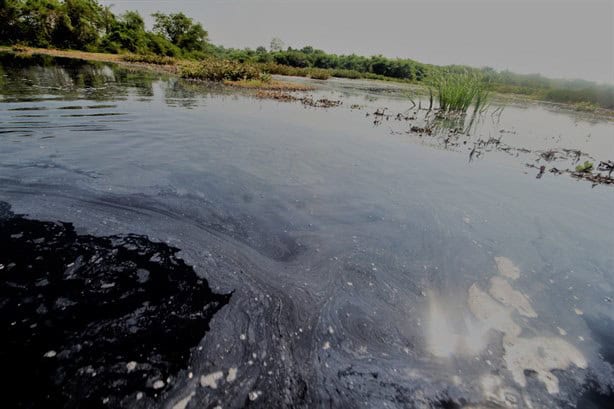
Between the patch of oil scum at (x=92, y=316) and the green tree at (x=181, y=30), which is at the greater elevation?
the green tree at (x=181, y=30)

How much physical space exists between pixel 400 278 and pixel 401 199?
2337mm

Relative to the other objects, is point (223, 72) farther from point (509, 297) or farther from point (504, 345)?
point (504, 345)

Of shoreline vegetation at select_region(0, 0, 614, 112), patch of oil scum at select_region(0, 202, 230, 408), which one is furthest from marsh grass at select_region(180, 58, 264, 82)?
patch of oil scum at select_region(0, 202, 230, 408)

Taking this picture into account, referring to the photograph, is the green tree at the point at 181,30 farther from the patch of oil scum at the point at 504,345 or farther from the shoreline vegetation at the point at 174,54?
the patch of oil scum at the point at 504,345

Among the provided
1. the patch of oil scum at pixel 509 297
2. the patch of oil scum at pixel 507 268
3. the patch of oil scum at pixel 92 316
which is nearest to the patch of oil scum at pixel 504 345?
the patch of oil scum at pixel 509 297

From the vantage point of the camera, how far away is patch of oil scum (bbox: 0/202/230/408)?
195 centimetres

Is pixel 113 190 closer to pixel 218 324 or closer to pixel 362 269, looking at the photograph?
pixel 218 324

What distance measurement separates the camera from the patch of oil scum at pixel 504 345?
7.56 ft

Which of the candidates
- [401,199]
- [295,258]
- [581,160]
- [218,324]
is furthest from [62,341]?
[581,160]

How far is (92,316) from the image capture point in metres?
2.44

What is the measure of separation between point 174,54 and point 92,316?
66.2 metres

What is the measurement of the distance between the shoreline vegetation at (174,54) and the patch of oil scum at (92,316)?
52.1ft

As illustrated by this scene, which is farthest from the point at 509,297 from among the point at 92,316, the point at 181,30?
the point at 181,30

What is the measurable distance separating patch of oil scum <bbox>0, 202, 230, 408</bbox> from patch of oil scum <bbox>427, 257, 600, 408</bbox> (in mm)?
2247
